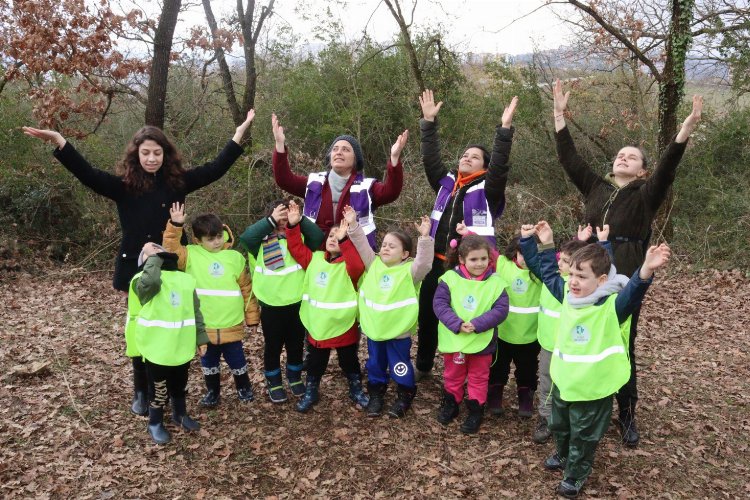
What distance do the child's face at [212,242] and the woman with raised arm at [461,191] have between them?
5.86 feet

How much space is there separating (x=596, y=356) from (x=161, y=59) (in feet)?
23.7

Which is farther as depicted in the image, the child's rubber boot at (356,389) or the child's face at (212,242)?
the child's rubber boot at (356,389)

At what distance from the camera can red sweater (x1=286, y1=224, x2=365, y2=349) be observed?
15.8ft

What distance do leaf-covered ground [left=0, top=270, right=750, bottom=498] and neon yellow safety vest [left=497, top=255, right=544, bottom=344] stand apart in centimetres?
79

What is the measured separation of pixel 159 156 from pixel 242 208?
5417 mm

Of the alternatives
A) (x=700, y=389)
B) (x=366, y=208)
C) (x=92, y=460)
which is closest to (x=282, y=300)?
(x=366, y=208)

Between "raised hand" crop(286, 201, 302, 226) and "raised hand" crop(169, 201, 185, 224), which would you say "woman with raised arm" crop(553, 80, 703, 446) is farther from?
"raised hand" crop(169, 201, 185, 224)

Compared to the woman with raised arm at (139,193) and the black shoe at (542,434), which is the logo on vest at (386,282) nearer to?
the black shoe at (542,434)

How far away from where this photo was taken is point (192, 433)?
4.68 meters

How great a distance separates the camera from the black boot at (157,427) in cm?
453

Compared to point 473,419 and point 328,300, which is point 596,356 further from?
point 328,300

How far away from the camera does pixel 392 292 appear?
15.3ft

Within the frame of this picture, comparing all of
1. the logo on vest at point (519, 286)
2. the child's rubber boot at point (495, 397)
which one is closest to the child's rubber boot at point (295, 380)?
the child's rubber boot at point (495, 397)

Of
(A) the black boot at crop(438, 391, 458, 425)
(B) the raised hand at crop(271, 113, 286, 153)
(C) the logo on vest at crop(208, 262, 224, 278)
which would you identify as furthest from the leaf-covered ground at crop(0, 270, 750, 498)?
(B) the raised hand at crop(271, 113, 286, 153)
